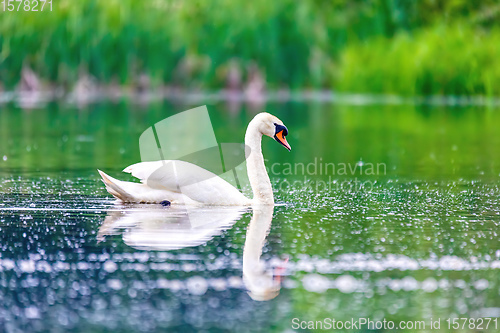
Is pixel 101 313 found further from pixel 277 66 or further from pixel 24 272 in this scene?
pixel 277 66

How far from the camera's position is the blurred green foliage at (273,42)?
3397cm

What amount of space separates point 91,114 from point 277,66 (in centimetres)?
1166

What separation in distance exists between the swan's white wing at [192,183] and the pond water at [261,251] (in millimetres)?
151

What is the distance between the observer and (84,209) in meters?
8.91

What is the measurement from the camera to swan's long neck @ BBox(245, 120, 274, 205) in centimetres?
925

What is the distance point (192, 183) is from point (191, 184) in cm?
1

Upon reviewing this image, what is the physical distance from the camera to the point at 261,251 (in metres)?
6.99

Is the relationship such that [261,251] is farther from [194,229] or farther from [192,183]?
[192,183]

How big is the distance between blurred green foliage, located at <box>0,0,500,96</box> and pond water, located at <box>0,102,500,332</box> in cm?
2059

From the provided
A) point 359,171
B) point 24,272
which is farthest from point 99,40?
point 24,272

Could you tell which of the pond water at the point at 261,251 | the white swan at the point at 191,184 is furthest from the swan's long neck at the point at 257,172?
the pond water at the point at 261,251

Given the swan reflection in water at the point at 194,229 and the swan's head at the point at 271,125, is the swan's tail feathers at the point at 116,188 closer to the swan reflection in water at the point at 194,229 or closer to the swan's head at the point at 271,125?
the swan reflection in water at the point at 194,229
